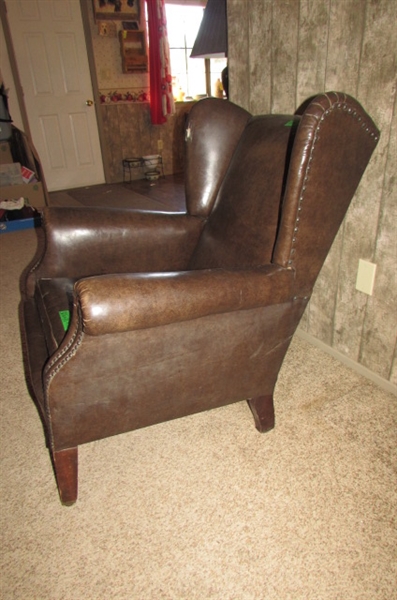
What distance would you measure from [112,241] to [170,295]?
26.7 inches

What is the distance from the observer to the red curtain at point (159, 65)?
16.3 feet

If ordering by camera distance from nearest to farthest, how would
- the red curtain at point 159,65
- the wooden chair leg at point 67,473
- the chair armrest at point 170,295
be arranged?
the chair armrest at point 170,295 < the wooden chair leg at point 67,473 < the red curtain at point 159,65

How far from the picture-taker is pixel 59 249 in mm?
1467

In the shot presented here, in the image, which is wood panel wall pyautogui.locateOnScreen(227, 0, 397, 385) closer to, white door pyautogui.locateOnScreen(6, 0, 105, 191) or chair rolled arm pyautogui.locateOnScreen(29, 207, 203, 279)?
chair rolled arm pyautogui.locateOnScreen(29, 207, 203, 279)

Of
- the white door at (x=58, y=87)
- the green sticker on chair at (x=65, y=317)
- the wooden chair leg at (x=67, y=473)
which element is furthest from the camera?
the white door at (x=58, y=87)

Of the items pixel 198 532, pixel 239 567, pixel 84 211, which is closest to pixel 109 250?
pixel 84 211

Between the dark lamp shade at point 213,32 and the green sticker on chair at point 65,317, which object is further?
the dark lamp shade at point 213,32

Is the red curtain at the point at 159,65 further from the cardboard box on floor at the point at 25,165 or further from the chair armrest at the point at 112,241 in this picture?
the chair armrest at the point at 112,241

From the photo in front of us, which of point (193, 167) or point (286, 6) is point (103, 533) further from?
point (286, 6)

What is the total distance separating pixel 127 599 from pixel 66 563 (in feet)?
0.61

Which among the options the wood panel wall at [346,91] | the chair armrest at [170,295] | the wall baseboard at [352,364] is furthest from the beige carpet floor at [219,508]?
the chair armrest at [170,295]

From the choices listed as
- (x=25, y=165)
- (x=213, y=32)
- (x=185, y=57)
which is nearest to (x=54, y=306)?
(x=213, y=32)

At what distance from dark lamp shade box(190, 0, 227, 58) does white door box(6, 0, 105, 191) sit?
11.8 feet

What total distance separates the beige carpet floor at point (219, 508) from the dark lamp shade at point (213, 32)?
5.24 ft
